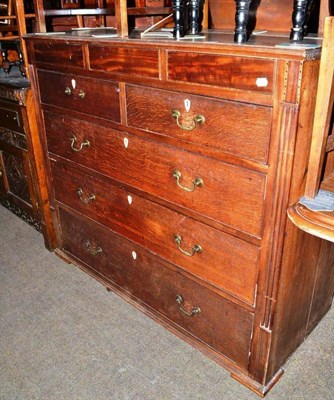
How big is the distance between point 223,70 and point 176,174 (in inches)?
17.6

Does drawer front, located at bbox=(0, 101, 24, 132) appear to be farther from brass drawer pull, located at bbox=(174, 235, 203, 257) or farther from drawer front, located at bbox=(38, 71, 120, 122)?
brass drawer pull, located at bbox=(174, 235, 203, 257)

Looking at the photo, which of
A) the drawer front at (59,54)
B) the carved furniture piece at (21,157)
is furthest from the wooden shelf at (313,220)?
the carved furniture piece at (21,157)

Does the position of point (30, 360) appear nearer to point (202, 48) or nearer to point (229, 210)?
point (229, 210)

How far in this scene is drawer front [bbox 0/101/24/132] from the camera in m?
2.39

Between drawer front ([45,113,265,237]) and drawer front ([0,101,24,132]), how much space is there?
486mm

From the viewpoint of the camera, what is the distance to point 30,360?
1.80 m

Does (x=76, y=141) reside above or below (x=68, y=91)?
below

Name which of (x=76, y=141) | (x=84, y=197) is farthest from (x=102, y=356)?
(x=76, y=141)

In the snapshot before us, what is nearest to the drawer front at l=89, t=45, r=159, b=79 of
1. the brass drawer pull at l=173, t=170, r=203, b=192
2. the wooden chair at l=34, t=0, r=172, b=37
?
the wooden chair at l=34, t=0, r=172, b=37

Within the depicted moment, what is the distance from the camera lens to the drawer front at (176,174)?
1.33 metres

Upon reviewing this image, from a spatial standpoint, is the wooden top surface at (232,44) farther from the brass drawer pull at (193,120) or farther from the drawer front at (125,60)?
the brass drawer pull at (193,120)

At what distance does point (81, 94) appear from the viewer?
1.81 metres

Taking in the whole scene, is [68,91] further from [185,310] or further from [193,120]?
[185,310]

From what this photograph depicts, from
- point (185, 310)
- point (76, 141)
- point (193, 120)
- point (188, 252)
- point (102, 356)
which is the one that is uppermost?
point (193, 120)
